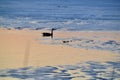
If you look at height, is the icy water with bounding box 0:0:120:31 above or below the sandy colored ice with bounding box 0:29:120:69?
above

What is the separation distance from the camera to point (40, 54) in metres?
5.34

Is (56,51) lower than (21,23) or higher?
lower

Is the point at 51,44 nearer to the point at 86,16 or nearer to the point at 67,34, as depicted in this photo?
the point at 67,34

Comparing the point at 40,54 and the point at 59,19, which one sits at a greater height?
the point at 59,19

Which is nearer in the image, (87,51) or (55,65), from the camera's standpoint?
(55,65)

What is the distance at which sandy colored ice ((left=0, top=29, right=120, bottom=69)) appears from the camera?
5.08 metres

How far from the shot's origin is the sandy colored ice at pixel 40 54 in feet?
16.7

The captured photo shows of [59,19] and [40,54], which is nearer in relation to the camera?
[40,54]

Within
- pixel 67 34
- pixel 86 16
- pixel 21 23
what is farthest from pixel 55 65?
pixel 86 16

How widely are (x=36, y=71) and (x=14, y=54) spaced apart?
549 millimetres

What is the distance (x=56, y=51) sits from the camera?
543 cm

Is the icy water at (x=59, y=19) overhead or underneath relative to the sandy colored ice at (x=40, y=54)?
overhead

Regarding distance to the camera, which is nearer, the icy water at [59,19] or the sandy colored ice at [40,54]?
the sandy colored ice at [40,54]

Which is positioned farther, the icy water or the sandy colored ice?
the icy water
